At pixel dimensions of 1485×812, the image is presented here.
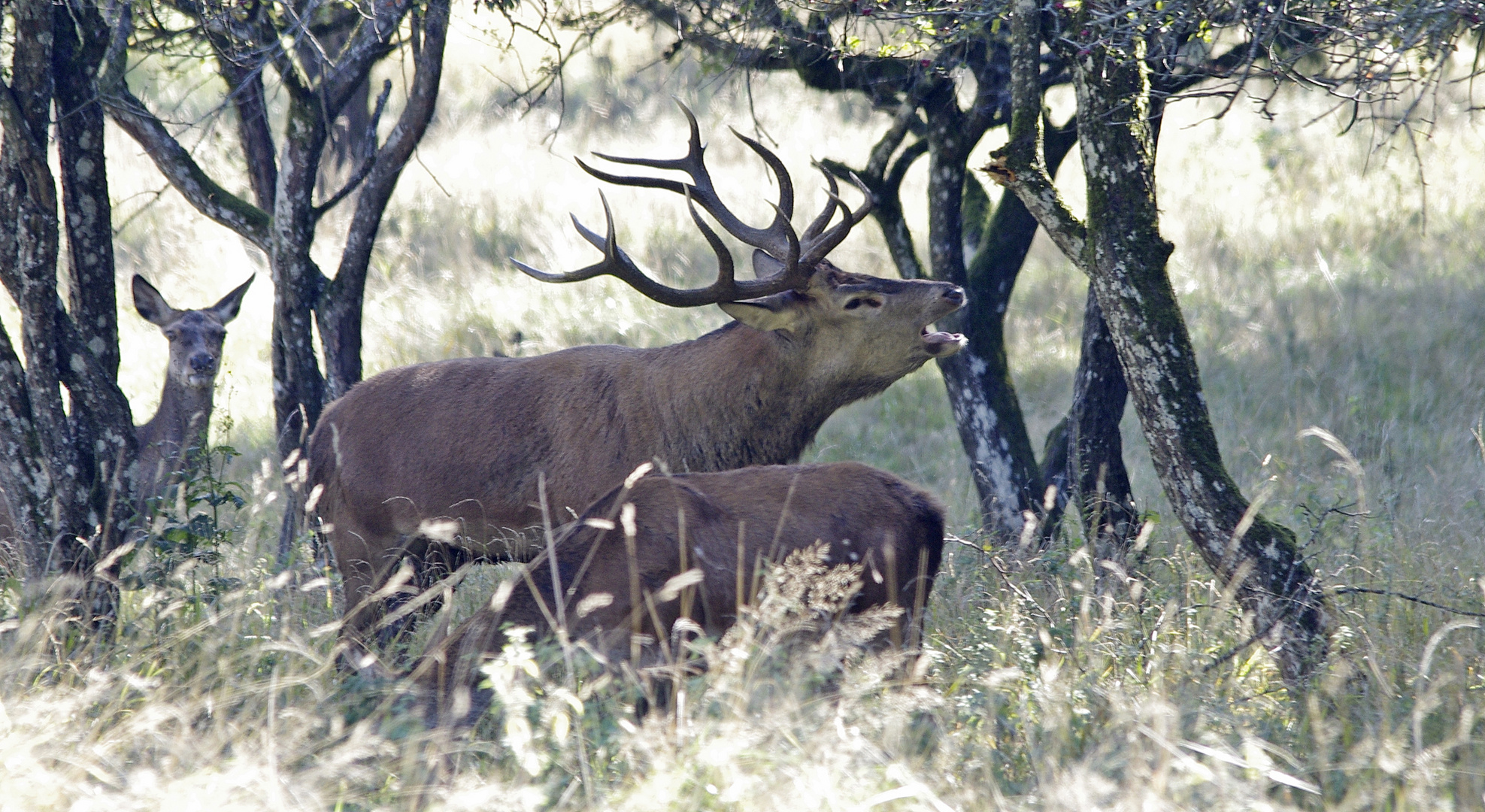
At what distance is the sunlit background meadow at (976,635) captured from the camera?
3348 millimetres

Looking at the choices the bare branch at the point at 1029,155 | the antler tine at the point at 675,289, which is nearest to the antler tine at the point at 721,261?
the antler tine at the point at 675,289

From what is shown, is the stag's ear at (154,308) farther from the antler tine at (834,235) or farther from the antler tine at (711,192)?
the antler tine at (834,235)

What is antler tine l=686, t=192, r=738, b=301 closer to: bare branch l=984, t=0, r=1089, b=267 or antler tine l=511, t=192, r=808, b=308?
antler tine l=511, t=192, r=808, b=308

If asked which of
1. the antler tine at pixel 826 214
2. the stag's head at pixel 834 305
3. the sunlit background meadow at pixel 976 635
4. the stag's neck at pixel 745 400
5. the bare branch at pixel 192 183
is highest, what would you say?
the bare branch at pixel 192 183

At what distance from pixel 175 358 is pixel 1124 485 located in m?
6.29

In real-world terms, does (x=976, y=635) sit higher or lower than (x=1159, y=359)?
lower

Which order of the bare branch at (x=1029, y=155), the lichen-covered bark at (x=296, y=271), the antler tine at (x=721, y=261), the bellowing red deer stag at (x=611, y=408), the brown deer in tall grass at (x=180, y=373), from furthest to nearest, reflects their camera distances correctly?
the brown deer in tall grass at (x=180, y=373)
the lichen-covered bark at (x=296, y=271)
the bellowing red deer stag at (x=611, y=408)
the antler tine at (x=721, y=261)
the bare branch at (x=1029, y=155)

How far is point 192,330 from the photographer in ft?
29.3

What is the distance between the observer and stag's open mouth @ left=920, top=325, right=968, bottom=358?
227 inches

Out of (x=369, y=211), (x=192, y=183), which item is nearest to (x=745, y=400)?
(x=369, y=211)

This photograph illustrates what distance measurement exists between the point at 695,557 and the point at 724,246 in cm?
160

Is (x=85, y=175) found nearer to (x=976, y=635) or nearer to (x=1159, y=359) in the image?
(x=976, y=635)

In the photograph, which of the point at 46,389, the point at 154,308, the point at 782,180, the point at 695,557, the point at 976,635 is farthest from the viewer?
the point at 154,308

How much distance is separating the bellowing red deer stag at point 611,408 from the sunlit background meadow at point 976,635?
18.6 inches
